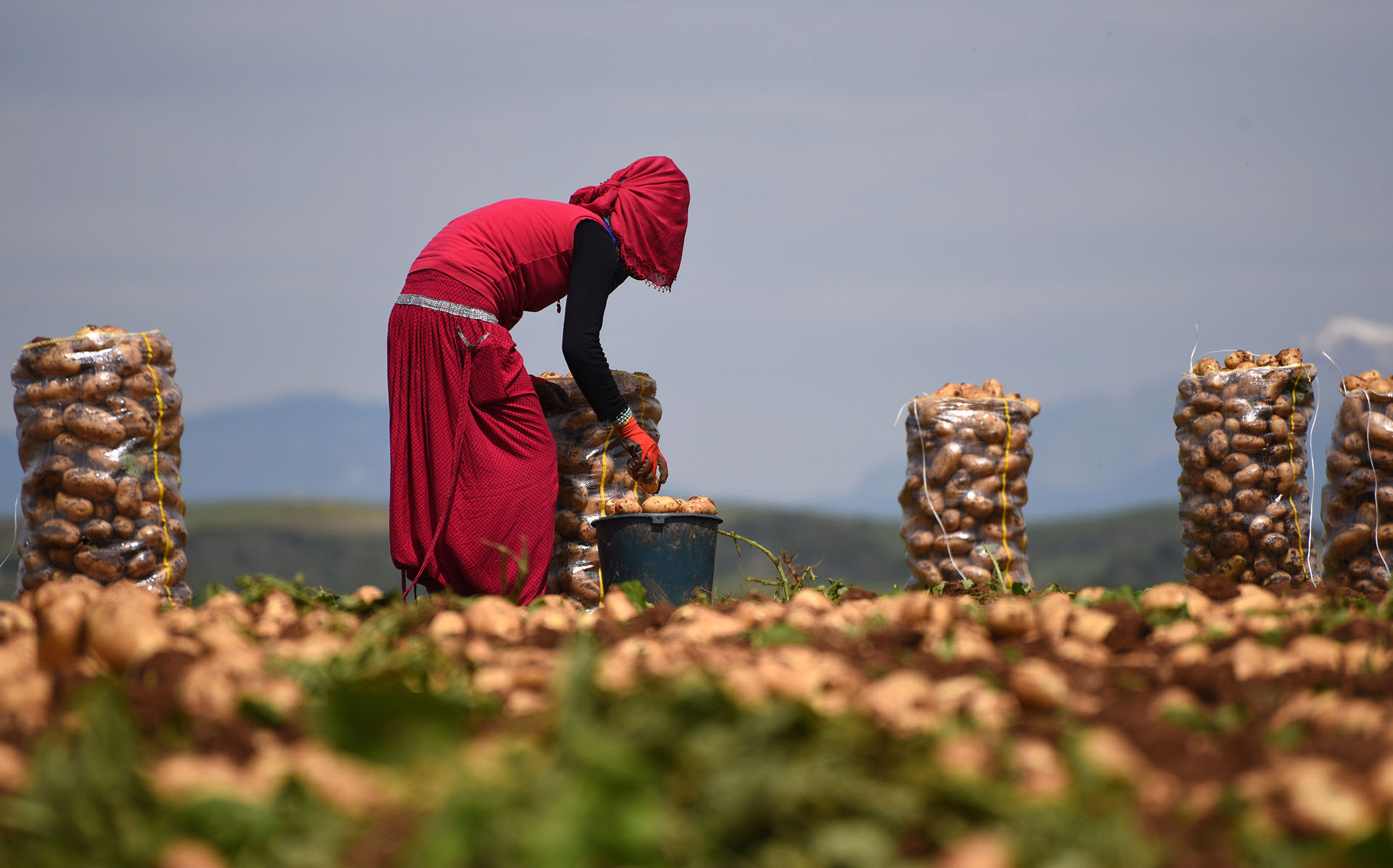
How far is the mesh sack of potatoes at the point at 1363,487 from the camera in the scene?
4.55m

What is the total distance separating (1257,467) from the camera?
16.4 ft

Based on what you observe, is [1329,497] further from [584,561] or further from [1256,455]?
[584,561]

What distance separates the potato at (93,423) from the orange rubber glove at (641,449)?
1939 mm

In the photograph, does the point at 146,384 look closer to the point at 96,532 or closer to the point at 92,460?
the point at 92,460

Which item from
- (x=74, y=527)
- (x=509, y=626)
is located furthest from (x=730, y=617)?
(x=74, y=527)

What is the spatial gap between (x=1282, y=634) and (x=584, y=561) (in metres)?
2.95

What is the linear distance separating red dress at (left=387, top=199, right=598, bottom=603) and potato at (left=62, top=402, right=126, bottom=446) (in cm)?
139

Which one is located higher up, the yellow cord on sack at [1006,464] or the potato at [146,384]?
the potato at [146,384]

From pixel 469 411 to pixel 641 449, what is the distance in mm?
597

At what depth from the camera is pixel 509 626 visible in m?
1.77

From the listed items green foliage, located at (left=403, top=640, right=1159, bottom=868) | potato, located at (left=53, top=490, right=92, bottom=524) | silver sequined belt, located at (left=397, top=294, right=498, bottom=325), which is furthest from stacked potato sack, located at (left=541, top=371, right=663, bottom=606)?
green foliage, located at (left=403, top=640, right=1159, bottom=868)

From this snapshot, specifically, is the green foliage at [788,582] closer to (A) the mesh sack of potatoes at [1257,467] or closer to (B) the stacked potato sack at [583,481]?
(B) the stacked potato sack at [583,481]

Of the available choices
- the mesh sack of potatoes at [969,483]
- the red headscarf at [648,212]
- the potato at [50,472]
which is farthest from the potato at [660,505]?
the potato at [50,472]

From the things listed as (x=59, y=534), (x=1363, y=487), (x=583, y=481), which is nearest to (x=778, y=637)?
(x=583, y=481)
